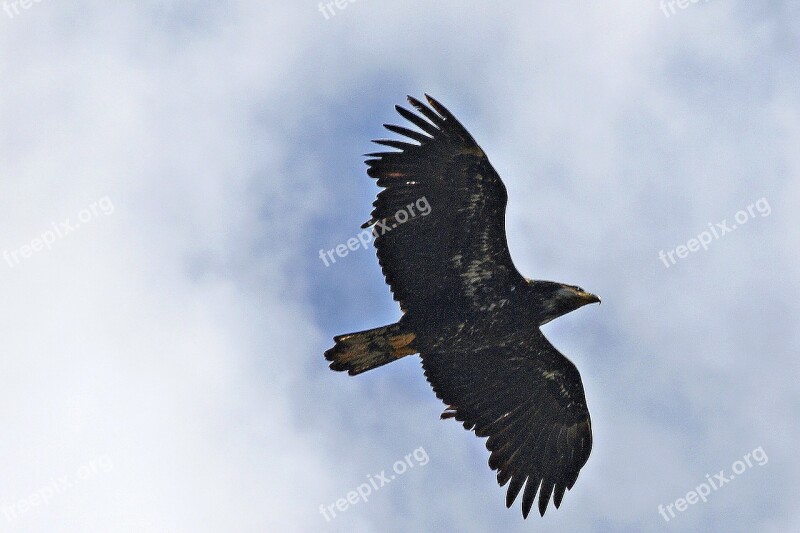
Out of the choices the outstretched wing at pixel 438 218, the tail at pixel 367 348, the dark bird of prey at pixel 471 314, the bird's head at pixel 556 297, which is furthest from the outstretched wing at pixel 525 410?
the outstretched wing at pixel 438 218

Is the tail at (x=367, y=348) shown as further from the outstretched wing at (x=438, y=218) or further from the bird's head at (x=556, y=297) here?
the bird's head at (x=556, y=297)

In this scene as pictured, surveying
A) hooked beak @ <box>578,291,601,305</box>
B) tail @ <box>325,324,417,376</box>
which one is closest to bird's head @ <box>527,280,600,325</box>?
hooked beak @ <box>578,291,601,305</box>

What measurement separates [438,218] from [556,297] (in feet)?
6.83

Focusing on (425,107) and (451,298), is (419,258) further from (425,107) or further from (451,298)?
(425,107)

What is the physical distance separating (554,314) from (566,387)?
4.56 feet

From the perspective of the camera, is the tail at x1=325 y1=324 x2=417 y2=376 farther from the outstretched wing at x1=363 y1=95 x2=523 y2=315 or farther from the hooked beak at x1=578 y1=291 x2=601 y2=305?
the hooked beak at x1=578 y1=291 x2=601 y2=305

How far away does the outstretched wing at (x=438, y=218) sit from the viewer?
15.2m

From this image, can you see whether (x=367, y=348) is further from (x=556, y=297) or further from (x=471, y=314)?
(x=556, y=297)

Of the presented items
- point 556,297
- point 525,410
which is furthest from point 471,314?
point 525,410

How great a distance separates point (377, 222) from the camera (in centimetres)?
1534

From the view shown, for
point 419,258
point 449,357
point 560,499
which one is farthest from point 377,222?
point 560,499

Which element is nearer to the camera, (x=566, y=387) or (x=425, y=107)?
(x=425, y=107)

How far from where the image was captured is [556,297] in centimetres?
1602

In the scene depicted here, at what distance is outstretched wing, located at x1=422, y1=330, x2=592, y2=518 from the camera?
16641 millimetres
